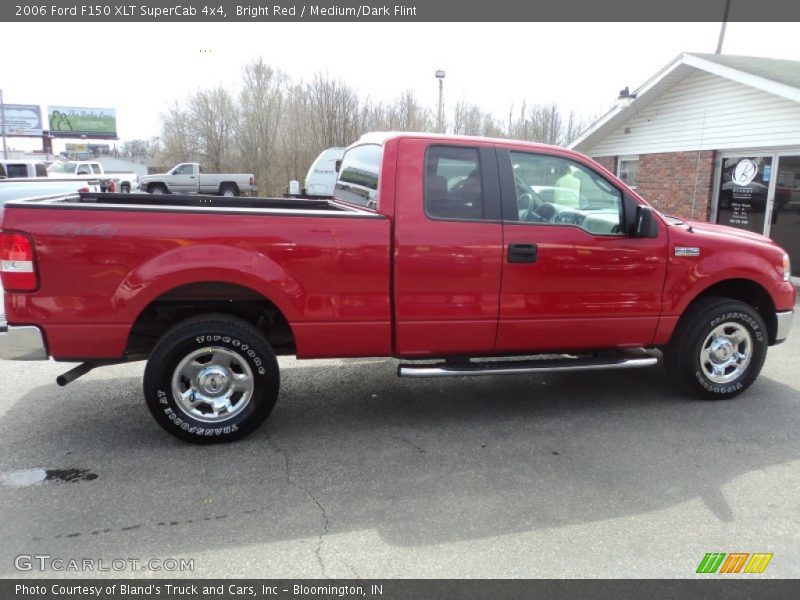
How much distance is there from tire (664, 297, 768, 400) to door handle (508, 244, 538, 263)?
156cm

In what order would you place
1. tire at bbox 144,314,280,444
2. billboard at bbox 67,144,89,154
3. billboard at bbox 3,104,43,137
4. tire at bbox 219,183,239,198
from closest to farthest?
tire at bbox 144,314,280,444, tire at bbox 219,183,239,198, billboard at bbox 3,104,43,137, billboard at bbox 67,144,89,154

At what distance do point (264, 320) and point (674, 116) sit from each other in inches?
492

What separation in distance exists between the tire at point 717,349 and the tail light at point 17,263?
15.3 ft

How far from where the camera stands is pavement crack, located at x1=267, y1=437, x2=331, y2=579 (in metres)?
2.73

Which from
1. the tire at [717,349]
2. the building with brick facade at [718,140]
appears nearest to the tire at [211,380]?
the tire at [717,349]

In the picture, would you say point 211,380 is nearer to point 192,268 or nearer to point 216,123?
point 192,268

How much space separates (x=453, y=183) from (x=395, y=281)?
832mm

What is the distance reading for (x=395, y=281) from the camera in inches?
156

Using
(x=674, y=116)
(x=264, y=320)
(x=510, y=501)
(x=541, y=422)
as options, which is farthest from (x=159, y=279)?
(x=674, y=116)

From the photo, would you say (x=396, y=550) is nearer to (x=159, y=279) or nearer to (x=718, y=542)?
(x=718, y=542)

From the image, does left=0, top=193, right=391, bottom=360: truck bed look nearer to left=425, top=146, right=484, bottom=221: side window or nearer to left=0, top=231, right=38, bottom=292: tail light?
left=0, top=231, right=38, bottom=292: tail light

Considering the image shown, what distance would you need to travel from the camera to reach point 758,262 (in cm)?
474

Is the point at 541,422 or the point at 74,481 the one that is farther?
the point at 541,422
